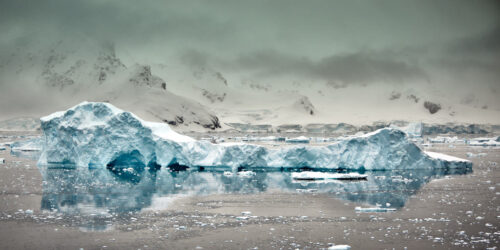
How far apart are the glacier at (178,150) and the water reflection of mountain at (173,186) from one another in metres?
0.78

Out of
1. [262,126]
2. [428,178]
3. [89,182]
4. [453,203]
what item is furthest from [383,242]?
[262,126]

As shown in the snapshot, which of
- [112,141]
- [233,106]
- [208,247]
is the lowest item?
[208,247]

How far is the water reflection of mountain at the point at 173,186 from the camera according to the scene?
567 inches

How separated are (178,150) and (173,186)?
5892mm

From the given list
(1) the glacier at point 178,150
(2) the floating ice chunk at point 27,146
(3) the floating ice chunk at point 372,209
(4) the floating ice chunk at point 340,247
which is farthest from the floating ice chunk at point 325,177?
(2) the floating ice chunk at point 27,146

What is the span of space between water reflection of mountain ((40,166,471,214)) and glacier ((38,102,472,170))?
2.55 ft

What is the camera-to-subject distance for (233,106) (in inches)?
5689

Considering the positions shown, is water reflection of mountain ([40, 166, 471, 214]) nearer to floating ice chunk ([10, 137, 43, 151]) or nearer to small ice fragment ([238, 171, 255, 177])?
small ice fragment ([238, 171, 255, 177])

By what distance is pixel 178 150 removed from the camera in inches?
939

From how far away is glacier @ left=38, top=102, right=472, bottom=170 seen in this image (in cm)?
2220

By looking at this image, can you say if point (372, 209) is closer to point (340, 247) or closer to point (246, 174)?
point (340, 247)

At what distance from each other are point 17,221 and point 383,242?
828 cm

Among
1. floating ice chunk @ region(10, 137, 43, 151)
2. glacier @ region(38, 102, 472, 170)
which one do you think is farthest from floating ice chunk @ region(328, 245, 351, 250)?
floating ice chunk @ region(10, 137, 43, 151)

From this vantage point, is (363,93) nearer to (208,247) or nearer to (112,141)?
A: (112,141)
